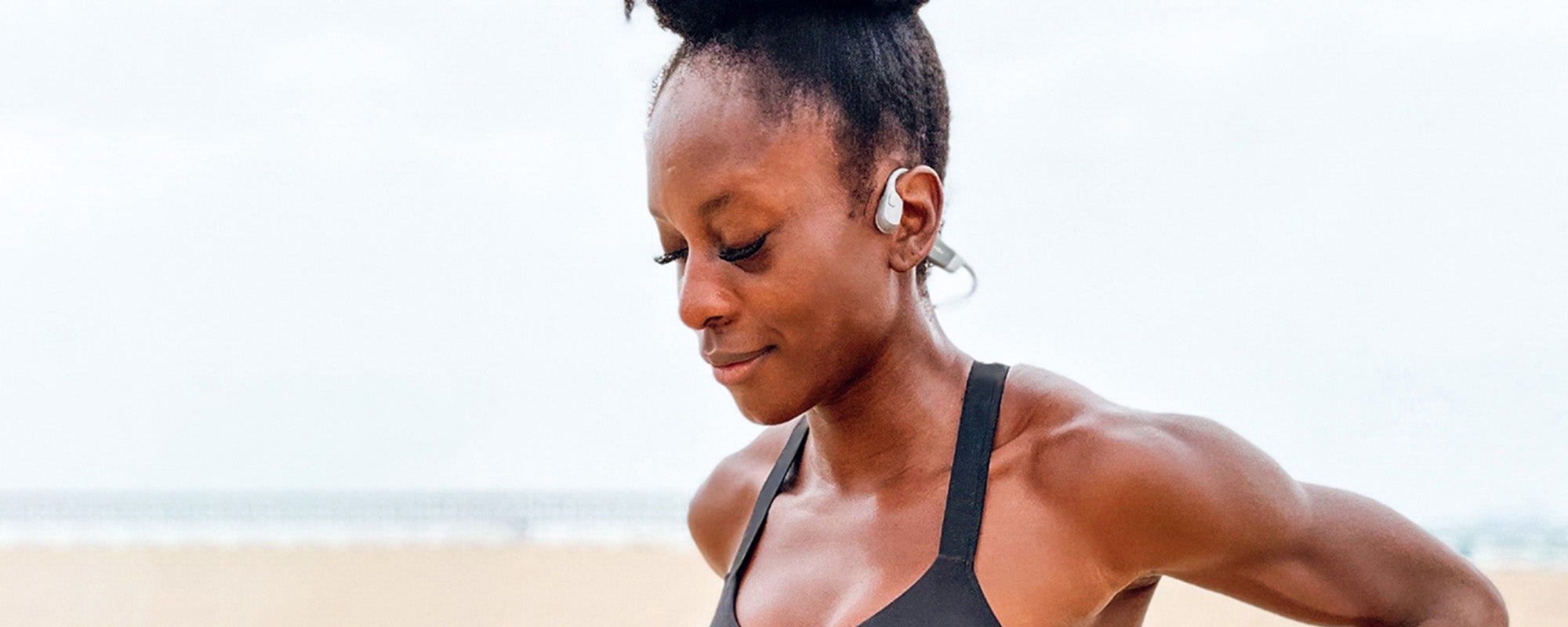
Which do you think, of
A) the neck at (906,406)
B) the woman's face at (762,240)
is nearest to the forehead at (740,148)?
the woman's face at (762,240)

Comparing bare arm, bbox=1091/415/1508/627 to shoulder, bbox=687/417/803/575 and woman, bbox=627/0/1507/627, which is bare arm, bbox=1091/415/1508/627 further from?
shoulder, bbox=687/417/803/575

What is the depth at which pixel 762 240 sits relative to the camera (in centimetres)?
85

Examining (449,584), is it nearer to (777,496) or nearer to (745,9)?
(777,496)

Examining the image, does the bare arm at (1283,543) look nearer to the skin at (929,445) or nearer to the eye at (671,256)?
the skin at (929,445)

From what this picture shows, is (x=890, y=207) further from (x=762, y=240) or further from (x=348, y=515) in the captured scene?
(x=348, y=515)

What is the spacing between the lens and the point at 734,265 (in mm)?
856

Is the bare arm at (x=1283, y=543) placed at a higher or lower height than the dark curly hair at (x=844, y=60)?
lower

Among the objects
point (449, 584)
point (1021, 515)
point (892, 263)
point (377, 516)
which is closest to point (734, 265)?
point (892, 263)

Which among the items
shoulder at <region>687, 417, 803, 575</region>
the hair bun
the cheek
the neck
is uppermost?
the hair bun

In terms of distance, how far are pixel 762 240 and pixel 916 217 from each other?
10 cm

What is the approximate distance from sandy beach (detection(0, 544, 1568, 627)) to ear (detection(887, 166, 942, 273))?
251 cm

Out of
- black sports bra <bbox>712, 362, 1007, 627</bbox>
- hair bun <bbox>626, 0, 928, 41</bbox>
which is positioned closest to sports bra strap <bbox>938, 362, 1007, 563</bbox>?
black sports bra <bbox>712, 362, 1007, 627</bbox>

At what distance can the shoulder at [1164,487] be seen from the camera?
0.85 m

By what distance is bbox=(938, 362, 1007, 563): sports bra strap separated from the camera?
2.84 feet
